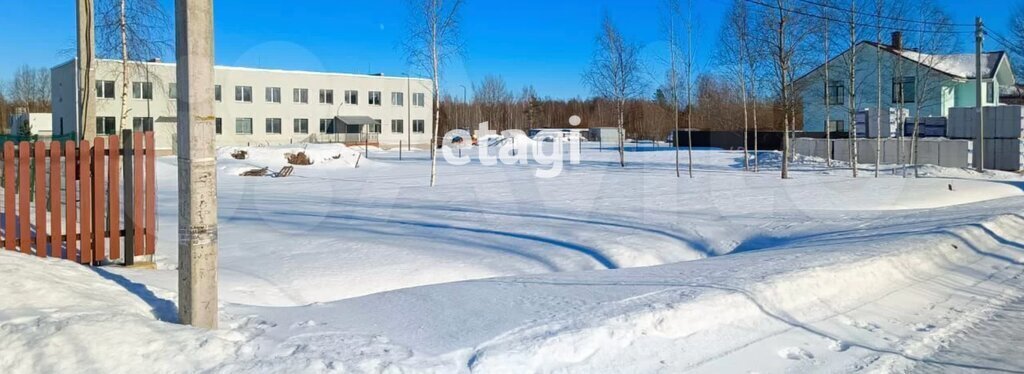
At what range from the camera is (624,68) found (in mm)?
41938

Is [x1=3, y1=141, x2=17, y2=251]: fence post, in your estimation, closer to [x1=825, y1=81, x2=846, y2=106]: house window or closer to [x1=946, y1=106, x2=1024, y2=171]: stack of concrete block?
[x1=946, y1=106, x2=1024, y2=171]: stack of concrete block

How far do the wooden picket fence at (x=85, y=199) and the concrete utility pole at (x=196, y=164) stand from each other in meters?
2.90

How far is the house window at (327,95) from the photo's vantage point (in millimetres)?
73125

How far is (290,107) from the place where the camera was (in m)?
71.1

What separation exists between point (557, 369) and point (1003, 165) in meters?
39.1

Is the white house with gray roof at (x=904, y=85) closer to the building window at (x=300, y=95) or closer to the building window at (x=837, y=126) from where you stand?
the building window at (x=837, y=126)

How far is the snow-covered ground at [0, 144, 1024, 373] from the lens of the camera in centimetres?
539

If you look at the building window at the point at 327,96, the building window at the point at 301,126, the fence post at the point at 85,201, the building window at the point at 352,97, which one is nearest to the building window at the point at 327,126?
the building window at the point at 301,126

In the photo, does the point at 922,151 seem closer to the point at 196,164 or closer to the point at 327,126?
the point at 196,164

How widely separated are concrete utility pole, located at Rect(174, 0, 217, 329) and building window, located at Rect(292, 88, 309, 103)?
68.3 metres

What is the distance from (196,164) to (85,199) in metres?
3.70

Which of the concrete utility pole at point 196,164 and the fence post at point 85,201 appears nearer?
the concrete utility pole at point 196,164

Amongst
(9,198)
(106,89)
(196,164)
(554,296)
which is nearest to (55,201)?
(9,198)

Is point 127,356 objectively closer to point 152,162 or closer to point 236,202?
point 152,162
